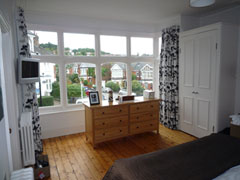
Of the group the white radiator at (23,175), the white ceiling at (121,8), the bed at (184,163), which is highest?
the white ceiling at (121,8)

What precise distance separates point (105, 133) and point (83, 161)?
0.64 meters

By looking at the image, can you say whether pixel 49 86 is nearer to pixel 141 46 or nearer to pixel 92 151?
pixel 92 151

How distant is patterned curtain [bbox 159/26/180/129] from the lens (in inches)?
149

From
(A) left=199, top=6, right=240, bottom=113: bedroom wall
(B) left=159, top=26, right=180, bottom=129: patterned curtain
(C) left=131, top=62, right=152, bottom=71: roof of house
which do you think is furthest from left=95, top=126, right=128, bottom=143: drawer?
(A) left=199, top=6, right=240, bottom=113: bedroom wall

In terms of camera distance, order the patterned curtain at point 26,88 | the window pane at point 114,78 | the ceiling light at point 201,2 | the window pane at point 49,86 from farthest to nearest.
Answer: the window pane at point 114,78 < the window pane at point 49,86 < the patterned curtain at point 26,88 < the ceiling light at point 201,2

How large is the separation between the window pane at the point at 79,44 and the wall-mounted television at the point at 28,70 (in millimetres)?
1082

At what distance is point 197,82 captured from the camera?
3.38 metres

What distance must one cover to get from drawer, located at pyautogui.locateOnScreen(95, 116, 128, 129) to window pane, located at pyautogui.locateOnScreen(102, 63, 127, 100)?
0.91 meters

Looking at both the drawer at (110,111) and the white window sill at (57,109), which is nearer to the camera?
the drawer at (110,111)

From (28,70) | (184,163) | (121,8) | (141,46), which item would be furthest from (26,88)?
(141,46)

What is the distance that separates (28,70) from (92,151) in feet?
5.63

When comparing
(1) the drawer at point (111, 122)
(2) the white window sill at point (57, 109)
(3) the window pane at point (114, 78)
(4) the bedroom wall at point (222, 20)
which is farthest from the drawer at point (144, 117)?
(4) the bedroom wall at point (222, 20)

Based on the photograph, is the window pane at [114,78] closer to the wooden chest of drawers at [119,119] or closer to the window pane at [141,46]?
the window pane at [141,46]

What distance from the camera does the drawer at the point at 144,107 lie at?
339cm
